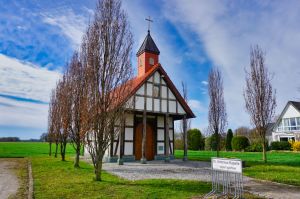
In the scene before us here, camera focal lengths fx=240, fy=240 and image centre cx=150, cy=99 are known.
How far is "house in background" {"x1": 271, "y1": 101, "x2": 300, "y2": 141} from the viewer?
38062mm

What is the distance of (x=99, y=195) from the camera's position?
6488 mm

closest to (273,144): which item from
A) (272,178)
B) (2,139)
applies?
(272,178)

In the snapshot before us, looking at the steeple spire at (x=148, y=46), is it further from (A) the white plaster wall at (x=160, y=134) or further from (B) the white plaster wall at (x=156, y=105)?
(A) the white plaster wall at (x=160, y=134)

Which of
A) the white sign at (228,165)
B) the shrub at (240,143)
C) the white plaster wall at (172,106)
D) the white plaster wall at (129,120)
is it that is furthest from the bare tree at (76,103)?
the shrub at (240,143)

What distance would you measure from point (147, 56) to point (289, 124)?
3230 centimetres

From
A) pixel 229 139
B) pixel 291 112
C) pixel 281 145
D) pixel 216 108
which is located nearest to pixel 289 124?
pixel 291 112

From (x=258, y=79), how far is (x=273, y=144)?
2279 cm

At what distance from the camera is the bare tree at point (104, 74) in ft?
28.2

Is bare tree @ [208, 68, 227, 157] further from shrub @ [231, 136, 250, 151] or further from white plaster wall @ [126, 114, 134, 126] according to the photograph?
shrub @ [231, 136, 250, 151]

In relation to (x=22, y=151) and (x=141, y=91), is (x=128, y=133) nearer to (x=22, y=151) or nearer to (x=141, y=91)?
(x=141, y=91)

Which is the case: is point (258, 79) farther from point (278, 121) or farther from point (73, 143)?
point (278, 121)

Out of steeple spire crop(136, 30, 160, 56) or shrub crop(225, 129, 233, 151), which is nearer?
steeple spire crop(136, 30, 160, 56)

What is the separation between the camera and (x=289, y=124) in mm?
39438

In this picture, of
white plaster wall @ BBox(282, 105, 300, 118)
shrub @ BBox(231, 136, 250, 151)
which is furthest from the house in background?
shrub @ BBox(231, 136, 250, 151)
